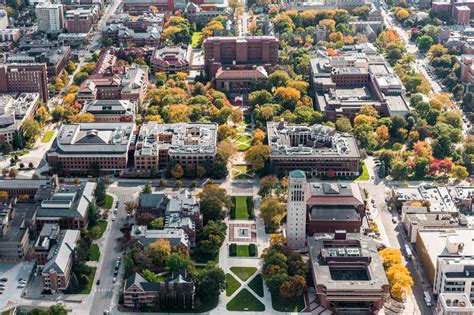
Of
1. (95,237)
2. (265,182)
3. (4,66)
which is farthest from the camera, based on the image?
(4,66)

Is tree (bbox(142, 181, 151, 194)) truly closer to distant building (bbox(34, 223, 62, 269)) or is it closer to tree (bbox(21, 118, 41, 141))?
distant building (bbox(34, 223, 62, 269))

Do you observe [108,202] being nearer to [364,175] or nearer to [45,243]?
[45,243]

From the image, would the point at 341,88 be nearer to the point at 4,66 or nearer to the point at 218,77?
the point at 218,77

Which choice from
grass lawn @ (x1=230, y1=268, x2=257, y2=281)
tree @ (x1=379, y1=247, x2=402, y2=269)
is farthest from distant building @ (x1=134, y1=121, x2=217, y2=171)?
tree @ (x1=379, y1=247, x2=402, y2=269)

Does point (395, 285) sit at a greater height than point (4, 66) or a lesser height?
lesser

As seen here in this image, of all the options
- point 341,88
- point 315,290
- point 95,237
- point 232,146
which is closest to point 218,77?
point 341,88

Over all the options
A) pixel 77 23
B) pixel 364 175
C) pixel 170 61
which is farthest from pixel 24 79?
pixel 364 175
